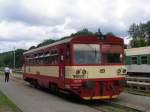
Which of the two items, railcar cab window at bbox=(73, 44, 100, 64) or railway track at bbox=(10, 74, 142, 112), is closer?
railway track at bbox=(10, 74, 142, 112)

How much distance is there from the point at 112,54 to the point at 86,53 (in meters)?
1.41

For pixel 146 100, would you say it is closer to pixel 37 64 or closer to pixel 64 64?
pixel 64 64

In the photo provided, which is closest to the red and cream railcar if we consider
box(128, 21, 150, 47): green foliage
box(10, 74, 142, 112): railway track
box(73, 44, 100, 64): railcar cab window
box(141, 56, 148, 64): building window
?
box(73, 44, 100, 64): railcar cab window

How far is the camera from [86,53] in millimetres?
18297

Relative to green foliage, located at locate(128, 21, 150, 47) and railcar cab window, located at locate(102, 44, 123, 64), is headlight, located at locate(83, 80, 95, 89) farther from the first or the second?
green foliage, located at locate(128, 21, 150, 47)

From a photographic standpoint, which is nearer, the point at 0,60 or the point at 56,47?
the point at 56,47

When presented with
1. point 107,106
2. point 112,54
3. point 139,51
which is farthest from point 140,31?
point 107,106

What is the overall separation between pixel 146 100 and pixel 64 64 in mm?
4091

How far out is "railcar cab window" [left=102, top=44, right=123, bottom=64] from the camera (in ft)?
61.3

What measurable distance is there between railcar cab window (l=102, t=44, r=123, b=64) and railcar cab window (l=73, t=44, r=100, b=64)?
1.16 ft

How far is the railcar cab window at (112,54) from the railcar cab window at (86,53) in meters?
0.35

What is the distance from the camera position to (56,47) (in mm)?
20641

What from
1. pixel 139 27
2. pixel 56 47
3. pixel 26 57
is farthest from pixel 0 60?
pixel 56 47

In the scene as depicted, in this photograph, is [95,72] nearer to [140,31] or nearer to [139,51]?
[139,51]
